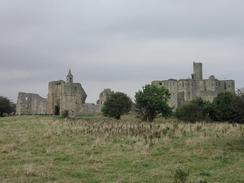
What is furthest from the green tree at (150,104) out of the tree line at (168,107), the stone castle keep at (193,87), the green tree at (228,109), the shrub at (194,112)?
the stone castle keep at (193,87)

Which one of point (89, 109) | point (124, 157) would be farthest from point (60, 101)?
point (124, 157)

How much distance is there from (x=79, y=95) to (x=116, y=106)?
46.5 ft

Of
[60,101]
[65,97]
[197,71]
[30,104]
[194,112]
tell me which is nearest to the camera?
[194,112]

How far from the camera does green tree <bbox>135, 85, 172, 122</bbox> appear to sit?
188 feet

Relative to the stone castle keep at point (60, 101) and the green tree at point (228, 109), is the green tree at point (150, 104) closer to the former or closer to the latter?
the green tree at point (228, 109)

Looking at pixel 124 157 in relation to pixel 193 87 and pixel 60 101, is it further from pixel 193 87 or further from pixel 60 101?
pixel 193 87

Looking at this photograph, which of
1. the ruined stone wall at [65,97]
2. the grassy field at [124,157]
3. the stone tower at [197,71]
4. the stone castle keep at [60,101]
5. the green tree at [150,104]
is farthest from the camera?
the stone tower at [197,71]

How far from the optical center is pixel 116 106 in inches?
2323

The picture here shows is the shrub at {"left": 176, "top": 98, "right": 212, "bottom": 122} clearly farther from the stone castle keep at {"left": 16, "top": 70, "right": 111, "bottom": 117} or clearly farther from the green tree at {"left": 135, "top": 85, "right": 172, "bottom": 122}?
the stone castle keep at {"left": 16, "top": 70, "right": 111, "bottom": 117}

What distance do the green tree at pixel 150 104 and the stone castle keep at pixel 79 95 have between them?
1223 cm

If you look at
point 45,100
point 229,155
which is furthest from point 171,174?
point 45,100

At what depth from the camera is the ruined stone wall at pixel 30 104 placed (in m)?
77.6

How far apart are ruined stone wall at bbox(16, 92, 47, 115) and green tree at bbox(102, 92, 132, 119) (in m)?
20.6

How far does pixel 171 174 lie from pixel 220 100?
139 feet
